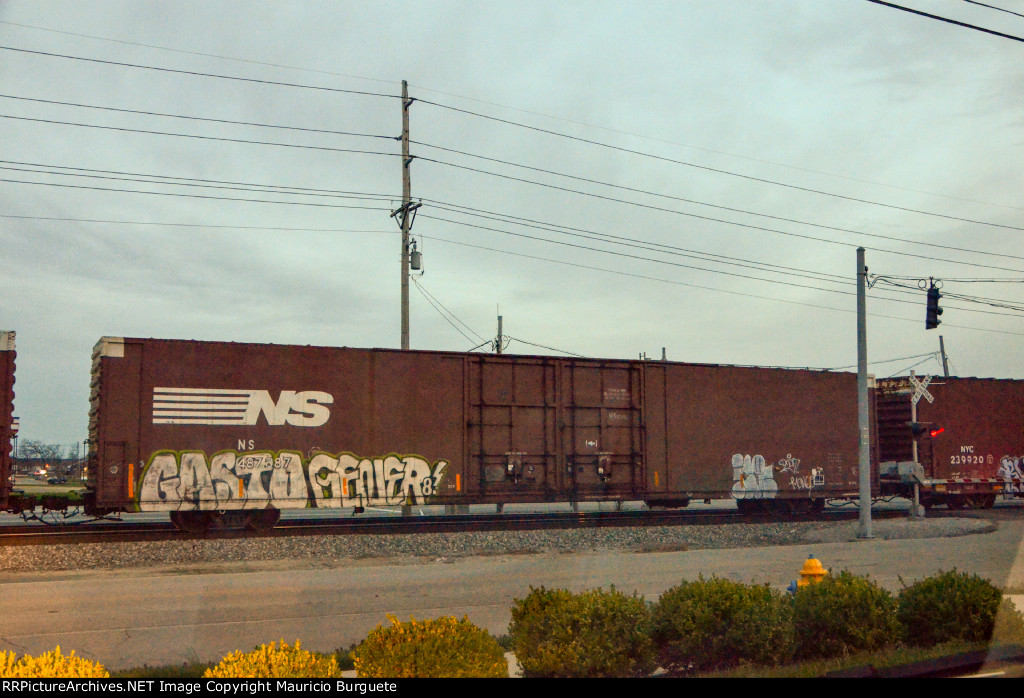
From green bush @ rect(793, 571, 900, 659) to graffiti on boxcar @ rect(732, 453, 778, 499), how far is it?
49.3ft

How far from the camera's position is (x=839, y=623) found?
24.9 feet

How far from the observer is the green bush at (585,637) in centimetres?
661

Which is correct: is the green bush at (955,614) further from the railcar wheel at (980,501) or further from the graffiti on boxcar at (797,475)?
the railcar wheel at (980,501)

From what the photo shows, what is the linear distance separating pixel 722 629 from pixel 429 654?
3218 millimetres

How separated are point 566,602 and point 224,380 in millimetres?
12938

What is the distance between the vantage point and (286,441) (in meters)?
18.2

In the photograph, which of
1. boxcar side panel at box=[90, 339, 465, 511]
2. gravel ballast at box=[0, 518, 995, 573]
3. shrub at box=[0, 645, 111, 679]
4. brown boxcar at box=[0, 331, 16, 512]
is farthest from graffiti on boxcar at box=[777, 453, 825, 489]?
shrub at box=[0, 645, 111, 679]

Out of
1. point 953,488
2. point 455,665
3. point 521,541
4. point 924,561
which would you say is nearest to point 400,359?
point 521,541

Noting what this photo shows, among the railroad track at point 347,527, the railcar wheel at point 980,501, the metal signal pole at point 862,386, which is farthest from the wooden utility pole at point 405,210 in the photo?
the railcar wheel at point 980,501

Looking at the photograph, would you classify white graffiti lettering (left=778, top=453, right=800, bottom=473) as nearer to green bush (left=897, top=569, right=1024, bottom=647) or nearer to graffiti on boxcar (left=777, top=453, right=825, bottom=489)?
graffiti on boxcar (left=777, top=453, right=825, bottom=489)

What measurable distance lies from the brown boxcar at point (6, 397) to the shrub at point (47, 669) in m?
13.7

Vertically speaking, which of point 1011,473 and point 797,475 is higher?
point 797,475

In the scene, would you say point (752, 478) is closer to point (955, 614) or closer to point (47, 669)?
point (955, 614)

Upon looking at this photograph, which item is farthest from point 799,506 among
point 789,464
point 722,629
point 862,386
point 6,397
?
point 6,397
